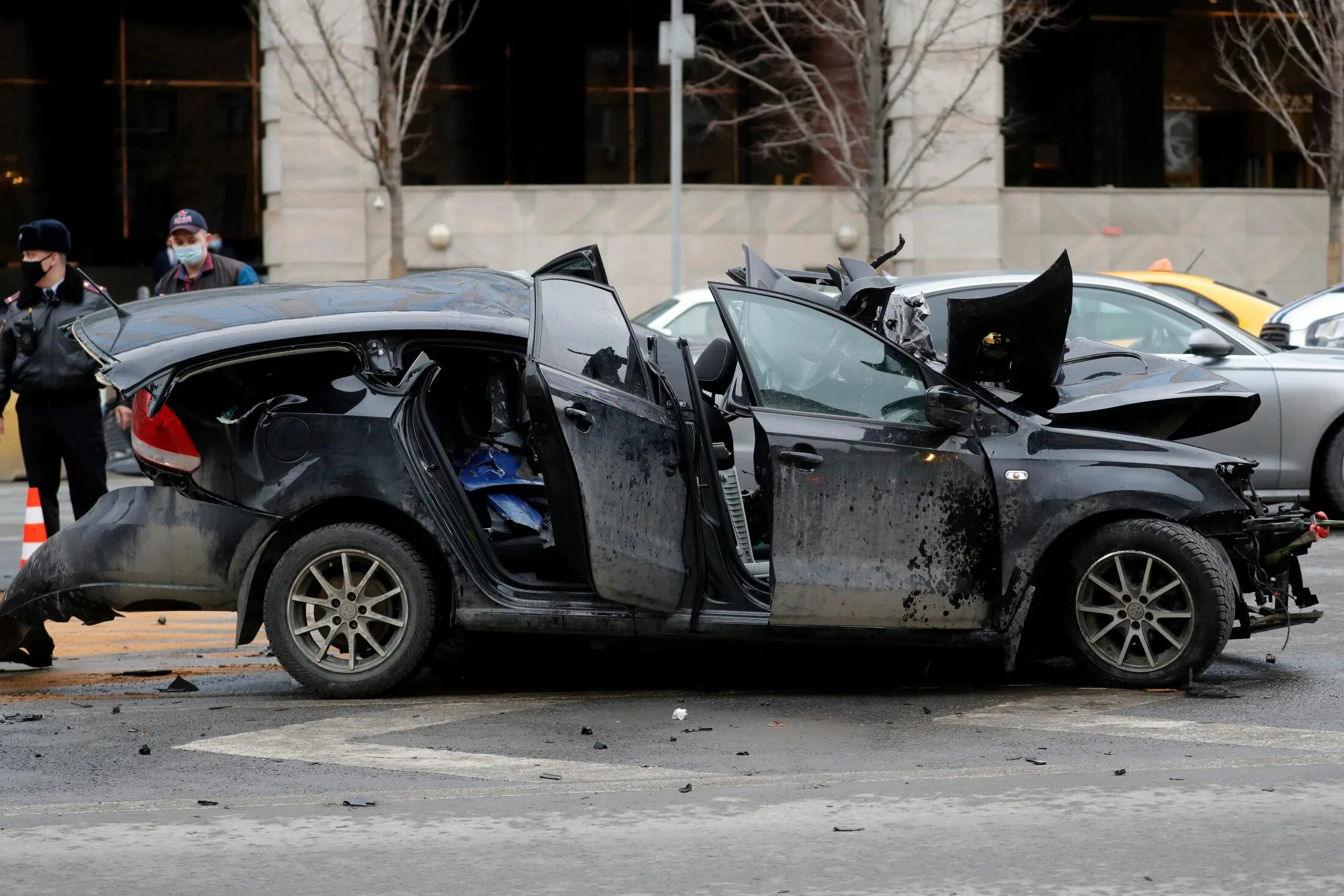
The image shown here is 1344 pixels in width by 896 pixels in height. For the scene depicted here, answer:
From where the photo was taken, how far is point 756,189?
29.3 metres

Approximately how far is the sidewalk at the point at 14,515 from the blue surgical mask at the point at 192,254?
4.81ft

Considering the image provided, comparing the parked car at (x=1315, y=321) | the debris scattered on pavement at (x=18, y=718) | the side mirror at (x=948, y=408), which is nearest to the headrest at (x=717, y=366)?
the side mirror at (x=948, y=408)

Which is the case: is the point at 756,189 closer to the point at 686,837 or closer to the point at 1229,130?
the point at 1229,130

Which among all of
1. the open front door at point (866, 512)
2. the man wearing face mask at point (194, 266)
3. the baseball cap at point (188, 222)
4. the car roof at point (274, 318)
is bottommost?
the open front door at point (866, 512)

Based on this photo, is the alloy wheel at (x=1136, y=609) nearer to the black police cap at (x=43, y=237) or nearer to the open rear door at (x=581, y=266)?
the open rear door at (x=581, y=266)

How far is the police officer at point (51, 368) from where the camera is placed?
948cm

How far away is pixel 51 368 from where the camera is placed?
31.1 ft

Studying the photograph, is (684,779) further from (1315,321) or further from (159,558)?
(1315,321)

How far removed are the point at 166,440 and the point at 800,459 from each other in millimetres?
2428

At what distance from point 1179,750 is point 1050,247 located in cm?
2410

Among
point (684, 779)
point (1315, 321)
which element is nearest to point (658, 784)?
point (684, 779)

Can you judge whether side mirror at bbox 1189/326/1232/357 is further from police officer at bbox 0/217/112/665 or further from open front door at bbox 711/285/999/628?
police officer at bbox 0/217/112/665

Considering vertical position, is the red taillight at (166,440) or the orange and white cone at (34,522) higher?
the red taillight at (166,440)

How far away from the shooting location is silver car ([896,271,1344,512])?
38.9 ft
